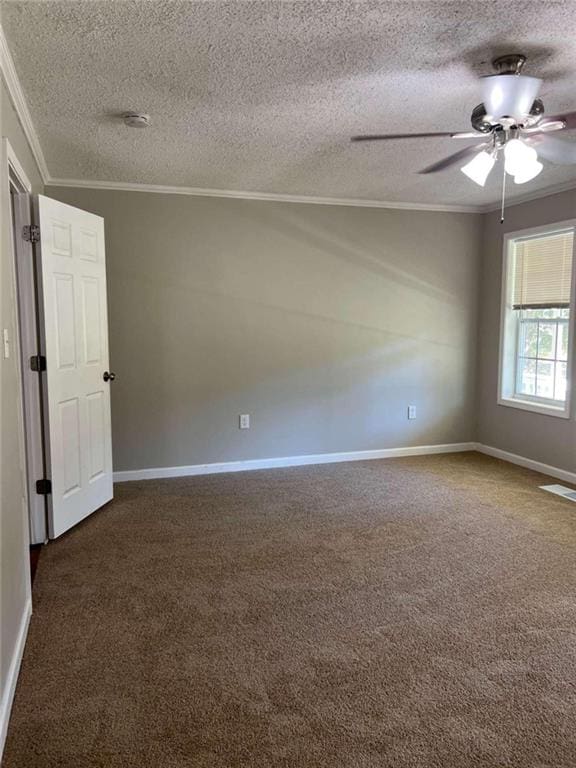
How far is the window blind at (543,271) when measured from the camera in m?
4.45

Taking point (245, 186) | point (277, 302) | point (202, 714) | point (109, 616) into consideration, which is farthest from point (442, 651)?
point (245, 186)

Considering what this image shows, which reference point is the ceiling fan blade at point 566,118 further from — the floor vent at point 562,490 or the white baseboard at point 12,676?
the white baseboard at point 12,676

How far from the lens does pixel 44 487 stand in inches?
129

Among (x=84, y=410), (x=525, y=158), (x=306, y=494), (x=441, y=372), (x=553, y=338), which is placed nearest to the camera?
(x=525, y=158)

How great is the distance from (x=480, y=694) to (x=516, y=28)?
8.21 feet

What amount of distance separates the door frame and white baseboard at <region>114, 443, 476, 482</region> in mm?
1206

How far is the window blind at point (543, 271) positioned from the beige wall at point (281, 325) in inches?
19.6

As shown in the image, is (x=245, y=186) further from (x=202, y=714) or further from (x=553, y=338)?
(x=202, y=714)

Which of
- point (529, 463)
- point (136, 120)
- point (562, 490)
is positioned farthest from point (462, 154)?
point (529, 463)

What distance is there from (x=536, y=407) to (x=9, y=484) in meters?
4.24

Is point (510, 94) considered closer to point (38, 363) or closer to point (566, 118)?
point (566, 118)

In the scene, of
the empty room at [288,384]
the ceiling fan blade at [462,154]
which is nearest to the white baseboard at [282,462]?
the empty room at [288,384]

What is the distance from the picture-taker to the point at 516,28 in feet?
6.68

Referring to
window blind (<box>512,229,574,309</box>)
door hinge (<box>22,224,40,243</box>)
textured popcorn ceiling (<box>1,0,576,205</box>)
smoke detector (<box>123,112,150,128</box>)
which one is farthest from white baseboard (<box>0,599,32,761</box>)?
window blind (<box>512,229,574,309</box>)
